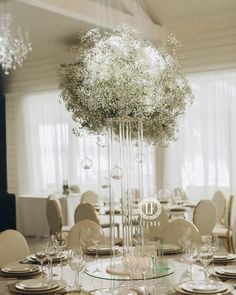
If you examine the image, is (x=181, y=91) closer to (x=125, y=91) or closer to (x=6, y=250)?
(x=125, y=91)

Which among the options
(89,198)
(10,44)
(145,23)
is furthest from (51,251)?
(10,44)

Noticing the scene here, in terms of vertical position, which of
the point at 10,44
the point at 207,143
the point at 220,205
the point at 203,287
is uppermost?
the point at 10,44

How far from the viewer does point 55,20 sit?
7074 millimetres

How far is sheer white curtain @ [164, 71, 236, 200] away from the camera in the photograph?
7.47 meters

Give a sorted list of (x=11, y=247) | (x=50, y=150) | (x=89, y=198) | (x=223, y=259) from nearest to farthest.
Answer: (x=223, y=259) → (x=11, y=247) → (x=89, y=198) → (x=50, y=150)

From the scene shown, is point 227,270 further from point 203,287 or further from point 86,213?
point 86,213

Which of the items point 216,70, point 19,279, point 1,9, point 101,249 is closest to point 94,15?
point 1,9

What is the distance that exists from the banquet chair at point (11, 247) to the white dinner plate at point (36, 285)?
95cm

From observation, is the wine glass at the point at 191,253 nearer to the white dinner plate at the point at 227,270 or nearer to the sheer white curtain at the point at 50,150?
the white dinner plate at the point at 227,270

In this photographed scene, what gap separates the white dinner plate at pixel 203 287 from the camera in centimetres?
264

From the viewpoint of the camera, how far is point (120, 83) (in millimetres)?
3014

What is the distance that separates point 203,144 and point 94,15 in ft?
7.91

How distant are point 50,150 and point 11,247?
5851 mm

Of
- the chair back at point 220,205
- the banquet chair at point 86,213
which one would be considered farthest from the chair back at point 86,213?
the chair back at point 220,205
